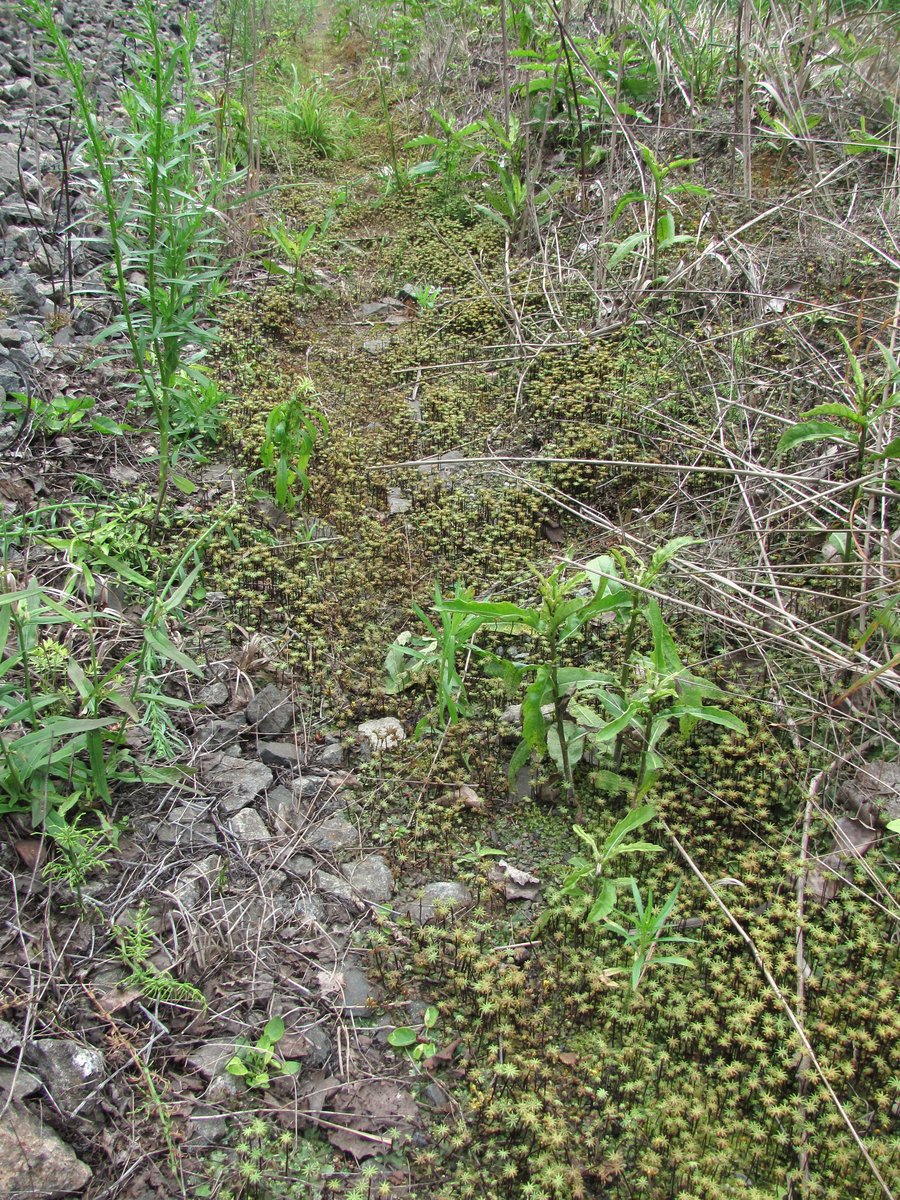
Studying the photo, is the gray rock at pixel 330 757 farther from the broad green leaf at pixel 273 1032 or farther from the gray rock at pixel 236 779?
the broad green leaf at pixel 273 1032

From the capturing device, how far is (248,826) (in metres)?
2.25

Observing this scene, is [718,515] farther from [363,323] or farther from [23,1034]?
[23,1034]

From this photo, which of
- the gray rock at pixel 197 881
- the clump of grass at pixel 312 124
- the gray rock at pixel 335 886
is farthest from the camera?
the clump of grass at pixel 312 124

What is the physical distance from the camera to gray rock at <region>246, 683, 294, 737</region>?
2531mm

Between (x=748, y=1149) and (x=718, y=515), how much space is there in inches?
78.6

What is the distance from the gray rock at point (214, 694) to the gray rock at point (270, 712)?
0.08m

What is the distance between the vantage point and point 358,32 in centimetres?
746

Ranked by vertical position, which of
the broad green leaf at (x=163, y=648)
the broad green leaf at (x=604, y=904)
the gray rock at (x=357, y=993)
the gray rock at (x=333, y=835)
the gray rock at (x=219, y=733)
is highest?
the broad green leaf at (x=163, y=648)

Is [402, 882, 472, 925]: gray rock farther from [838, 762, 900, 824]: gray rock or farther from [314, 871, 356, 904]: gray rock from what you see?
[838, 762, 900, 824]: gray rock

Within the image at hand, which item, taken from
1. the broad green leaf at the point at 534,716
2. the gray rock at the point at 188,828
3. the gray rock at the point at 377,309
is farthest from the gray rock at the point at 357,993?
the gray rock at the point at 377,309

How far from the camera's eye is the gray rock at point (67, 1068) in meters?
1.66

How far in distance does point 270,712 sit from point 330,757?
23cm

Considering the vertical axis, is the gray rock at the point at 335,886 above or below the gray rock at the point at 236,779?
below

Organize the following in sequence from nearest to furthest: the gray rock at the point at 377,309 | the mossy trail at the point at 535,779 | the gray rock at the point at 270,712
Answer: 1. the mossy trail at the point at 535,779
2. the gray rock at the point at 270,712
3. the gray rock at the point at 377,309
